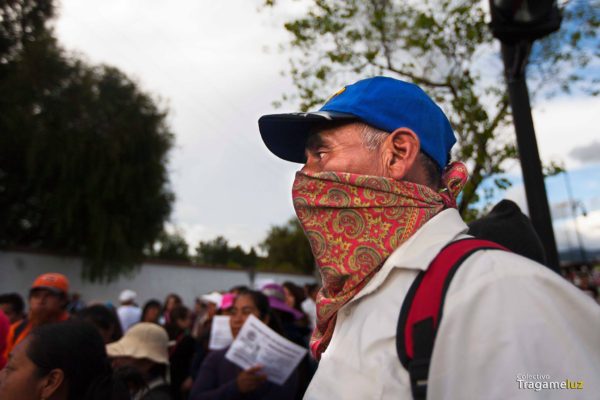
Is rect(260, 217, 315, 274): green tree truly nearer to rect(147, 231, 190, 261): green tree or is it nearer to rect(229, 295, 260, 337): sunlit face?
rect(147, 231, 190, 261): green tree

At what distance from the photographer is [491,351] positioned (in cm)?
84

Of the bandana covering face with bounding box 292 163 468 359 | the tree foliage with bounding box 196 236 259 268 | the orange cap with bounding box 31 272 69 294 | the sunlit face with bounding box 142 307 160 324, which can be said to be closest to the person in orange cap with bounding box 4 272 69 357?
the orange cap with bounding box 31 272 69 294

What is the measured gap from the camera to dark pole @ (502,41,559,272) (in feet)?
8.61

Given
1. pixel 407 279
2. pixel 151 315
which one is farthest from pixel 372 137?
pixel 151 315

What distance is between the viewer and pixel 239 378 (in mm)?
3293

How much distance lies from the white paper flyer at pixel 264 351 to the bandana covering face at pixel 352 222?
2114mm

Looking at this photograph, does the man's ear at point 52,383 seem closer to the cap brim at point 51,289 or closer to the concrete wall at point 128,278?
the cap brim at point 51,289

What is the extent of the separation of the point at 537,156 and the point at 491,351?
6.94ft

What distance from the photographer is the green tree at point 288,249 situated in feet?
148

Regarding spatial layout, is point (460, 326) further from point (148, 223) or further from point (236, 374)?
point (148, 223)

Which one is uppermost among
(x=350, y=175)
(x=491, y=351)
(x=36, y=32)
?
(x=36, y=32)

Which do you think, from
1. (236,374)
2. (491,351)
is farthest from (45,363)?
(491,351)

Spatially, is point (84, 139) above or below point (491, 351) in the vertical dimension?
above

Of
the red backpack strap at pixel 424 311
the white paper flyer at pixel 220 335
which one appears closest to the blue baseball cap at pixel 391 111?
the red backpack strap at pixel 424 311
